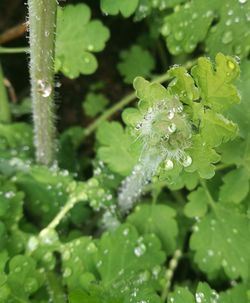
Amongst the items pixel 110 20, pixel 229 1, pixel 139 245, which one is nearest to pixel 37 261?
pixel 139 245

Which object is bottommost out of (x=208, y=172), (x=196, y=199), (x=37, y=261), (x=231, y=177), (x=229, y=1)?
(x=37, y=261)

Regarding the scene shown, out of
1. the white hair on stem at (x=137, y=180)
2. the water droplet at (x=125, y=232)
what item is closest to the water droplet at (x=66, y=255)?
the water droplet at (x=125, y=232)

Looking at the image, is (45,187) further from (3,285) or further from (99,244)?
(3,285)

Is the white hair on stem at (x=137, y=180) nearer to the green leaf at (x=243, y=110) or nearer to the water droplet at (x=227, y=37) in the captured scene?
the green leaf at (x=243, y=110)

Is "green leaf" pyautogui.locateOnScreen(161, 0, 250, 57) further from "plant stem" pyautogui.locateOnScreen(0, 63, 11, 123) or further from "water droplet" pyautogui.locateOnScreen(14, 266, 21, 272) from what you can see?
"water droplet" pyautogui.locateOnScreen(14, 266, 21, 272)

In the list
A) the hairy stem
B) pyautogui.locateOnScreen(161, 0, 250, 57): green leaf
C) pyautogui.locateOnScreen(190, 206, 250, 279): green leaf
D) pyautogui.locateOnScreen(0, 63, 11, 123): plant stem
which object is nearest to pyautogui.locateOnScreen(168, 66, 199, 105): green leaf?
Answer: pyautogui.locateOnScreen(161, 0, 250, 57): green leaf

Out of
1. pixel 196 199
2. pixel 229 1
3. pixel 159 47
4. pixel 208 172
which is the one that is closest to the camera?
pixel 208 172
